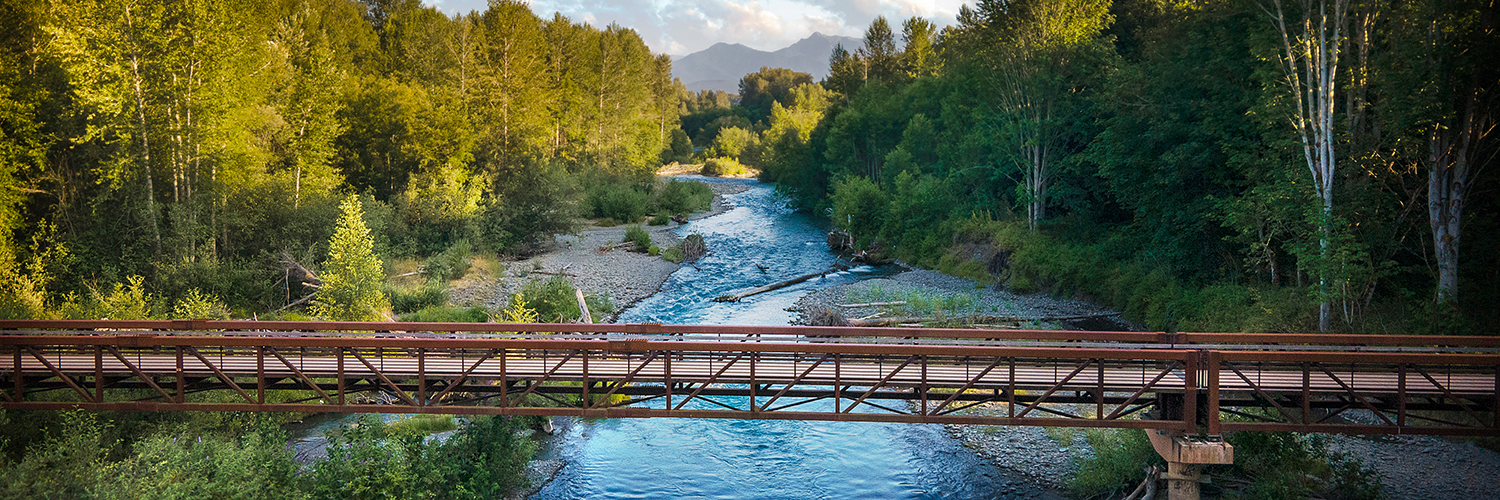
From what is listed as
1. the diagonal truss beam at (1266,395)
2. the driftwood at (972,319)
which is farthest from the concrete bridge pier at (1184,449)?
the driftwood at (972,319)

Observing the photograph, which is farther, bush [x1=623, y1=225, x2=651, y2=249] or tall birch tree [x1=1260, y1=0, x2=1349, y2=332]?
bush [x1=623, y1=225, x2=651, y2=249]

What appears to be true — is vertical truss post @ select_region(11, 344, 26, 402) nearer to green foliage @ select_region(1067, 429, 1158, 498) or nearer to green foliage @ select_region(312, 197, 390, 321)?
green foliage @ select_region(312, 197, 390, 321)

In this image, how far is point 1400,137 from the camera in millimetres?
17859

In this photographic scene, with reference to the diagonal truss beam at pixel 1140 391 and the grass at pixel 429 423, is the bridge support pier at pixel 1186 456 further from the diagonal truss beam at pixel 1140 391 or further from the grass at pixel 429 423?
the grass at pixel 429 423

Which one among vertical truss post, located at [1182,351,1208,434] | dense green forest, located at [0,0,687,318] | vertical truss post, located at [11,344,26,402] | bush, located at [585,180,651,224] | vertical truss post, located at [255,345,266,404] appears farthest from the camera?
bush, located at [585,180,651,224]

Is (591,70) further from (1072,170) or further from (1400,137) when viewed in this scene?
(1400,137)

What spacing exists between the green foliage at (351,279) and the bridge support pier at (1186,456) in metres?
21.8

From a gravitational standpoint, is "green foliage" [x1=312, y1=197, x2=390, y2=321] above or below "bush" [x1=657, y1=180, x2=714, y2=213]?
below

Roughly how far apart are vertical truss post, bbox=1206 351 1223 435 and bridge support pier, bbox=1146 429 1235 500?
273 millimetres

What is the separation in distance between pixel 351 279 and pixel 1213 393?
24305 mm

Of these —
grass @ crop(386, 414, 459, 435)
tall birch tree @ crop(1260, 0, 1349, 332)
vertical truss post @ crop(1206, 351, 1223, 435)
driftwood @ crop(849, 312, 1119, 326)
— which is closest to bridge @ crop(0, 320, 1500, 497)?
vertical truss post @ crop(1206, 351, 1223, 435)

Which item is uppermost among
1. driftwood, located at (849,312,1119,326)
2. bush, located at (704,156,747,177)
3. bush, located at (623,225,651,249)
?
bush, located at (704,156,747,177)

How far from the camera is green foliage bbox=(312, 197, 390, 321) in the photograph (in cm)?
2492

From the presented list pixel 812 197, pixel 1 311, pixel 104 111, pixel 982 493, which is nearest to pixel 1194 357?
pixel 982 493
